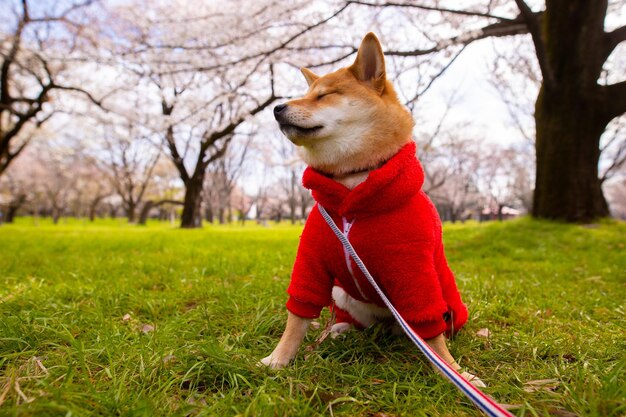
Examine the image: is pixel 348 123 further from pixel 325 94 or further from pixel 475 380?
pixel 475 380

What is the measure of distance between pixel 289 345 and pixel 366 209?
76cm

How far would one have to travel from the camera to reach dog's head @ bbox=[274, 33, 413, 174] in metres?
1.80

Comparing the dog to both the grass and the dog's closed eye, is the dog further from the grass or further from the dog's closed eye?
the grass

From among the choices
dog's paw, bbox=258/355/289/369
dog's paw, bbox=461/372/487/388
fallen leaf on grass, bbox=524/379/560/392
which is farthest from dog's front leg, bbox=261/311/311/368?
fallen leaf on grass, bbox=524/379/560/392

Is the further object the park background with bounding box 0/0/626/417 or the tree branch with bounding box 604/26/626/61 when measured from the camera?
the tree branch with bounding box 604/26/626/61

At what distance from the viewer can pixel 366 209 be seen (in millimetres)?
1700

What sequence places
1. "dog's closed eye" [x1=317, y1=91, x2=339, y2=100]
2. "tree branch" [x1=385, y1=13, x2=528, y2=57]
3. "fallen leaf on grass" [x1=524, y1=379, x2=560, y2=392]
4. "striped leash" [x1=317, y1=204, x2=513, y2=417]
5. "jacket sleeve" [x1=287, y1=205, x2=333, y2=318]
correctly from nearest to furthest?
1. "striped leash" [x1=317, y1=204, x2=513, y2=417]
2. "fallen leaf on grass" [x1=524, y1=379, x2=560, y2=392]
3. "jacket sleeve" [x1=287, y1=205, x2=333, y2=318]
4. "dog's closed eye" [x1=317, y1=91, x2=339, y2=100]
5. "tree branch" [x1=385, y1=13, x2=528, y2=57]

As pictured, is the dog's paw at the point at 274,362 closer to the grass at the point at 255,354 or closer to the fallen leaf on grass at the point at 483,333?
the grass at the point at 255,354

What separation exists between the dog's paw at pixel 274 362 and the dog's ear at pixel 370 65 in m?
1.47

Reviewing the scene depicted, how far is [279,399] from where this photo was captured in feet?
4.29

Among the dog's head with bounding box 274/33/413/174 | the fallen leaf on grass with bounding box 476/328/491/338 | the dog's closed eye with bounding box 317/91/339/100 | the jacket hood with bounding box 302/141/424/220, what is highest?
the dog's closed eye with bounding box 317/91/339/100

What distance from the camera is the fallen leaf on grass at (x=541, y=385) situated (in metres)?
1.44

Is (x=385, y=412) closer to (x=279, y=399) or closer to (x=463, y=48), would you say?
(x=279, y=399)

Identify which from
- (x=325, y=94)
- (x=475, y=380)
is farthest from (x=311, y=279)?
(x=325, y=94)
